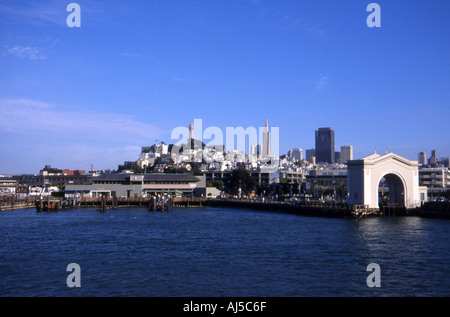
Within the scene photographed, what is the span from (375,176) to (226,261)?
36853mm

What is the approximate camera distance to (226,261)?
2605 centimetres

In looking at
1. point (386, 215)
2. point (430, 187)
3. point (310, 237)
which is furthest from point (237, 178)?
point (310, 237)

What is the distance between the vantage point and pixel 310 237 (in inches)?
1455

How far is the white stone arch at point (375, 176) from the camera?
186 ft

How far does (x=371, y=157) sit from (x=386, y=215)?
8.17 meters

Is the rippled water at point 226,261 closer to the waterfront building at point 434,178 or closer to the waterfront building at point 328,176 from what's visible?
the waterfront building at point 434,178

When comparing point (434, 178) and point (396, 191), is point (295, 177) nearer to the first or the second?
point (434, 178)

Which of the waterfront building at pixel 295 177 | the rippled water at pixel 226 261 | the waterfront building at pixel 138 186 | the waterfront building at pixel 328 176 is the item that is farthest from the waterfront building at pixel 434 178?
the rippled water at pixel 226 261

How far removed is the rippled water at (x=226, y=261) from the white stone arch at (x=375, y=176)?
1510 centimetres

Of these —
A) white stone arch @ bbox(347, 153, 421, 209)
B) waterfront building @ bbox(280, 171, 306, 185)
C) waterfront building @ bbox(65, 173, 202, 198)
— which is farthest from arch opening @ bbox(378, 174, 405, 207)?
waterfront building @ bbox(280, 171, 306, 185)

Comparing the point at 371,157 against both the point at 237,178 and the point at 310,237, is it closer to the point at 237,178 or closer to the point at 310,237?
the point at 310,237

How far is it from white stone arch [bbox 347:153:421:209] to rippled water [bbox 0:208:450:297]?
49.5ft

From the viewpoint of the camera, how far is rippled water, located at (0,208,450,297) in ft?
65.3
